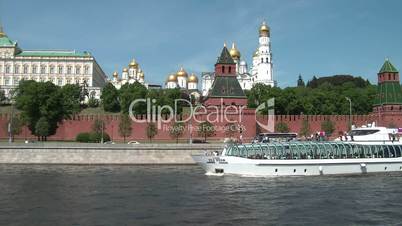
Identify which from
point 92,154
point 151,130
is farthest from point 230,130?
point 92,154

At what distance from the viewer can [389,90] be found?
7112 cm

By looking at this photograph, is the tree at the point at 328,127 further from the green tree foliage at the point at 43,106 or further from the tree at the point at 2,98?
the tree at the point at 2,98

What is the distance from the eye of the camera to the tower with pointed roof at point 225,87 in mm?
63250

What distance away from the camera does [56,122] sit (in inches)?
2621

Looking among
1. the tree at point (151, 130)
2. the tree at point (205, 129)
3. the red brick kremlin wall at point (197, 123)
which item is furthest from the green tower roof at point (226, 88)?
the tree at point (151, 130)

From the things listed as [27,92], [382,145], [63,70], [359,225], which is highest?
[63,70]

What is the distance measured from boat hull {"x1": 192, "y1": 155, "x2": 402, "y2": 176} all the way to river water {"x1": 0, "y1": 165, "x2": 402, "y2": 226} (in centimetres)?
98

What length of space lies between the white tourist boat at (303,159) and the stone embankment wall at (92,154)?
10358 millimetres

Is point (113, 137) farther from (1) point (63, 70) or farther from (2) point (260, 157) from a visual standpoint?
(1) point (63, 70)

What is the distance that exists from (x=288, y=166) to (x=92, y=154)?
19.6 metres

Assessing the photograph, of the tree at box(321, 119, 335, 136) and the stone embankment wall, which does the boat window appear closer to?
the stone embankment wall

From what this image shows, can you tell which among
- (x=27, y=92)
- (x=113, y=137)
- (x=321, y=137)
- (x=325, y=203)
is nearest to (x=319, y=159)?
(x=321, y=137)

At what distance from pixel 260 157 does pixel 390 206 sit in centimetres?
1336

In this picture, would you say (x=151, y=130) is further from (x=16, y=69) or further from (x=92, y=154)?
(x=16, y=69)
